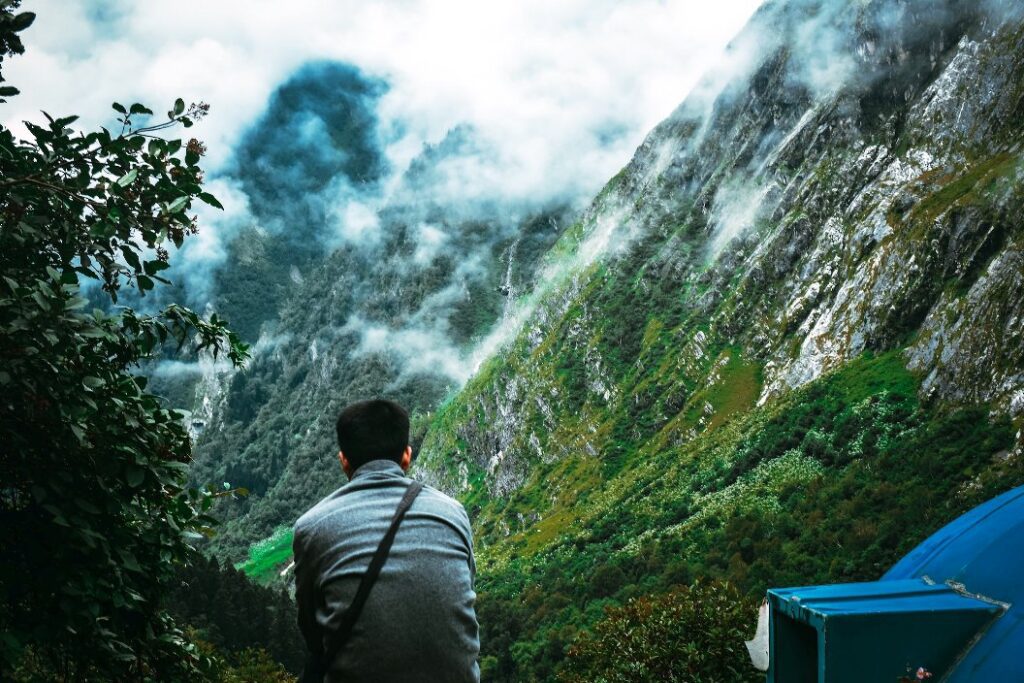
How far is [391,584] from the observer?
11.1 ft

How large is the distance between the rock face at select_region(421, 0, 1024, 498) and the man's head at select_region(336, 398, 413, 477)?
6309cm

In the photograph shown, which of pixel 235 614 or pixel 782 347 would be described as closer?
pixel 235 614

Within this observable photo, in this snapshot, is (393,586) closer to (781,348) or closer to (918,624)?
(918,624)

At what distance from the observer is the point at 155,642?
5375mm

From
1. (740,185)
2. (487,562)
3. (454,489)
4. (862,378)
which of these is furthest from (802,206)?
(454,489)

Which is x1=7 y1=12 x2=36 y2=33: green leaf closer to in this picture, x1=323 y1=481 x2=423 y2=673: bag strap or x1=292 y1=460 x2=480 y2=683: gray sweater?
x1=292 y1=460 x2=480 y2=683: gray sweater

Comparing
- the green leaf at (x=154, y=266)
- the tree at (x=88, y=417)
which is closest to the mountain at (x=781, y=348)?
the tree at (x=88, y=417)

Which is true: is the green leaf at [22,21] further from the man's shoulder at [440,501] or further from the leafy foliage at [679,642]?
the leafy foliage at [679,642]

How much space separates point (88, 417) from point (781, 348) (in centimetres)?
11543

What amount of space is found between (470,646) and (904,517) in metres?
65.7

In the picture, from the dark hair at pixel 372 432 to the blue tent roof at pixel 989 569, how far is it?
5.42m

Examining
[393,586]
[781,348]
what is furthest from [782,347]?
[393,586]

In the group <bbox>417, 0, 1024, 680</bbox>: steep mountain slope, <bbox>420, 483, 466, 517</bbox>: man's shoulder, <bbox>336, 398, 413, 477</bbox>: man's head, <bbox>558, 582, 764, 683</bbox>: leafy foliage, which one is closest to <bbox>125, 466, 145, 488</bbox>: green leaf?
<bbox>336, 398, 413, 477</bbox>: man's head

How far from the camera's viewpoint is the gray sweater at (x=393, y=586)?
331 centimetres
